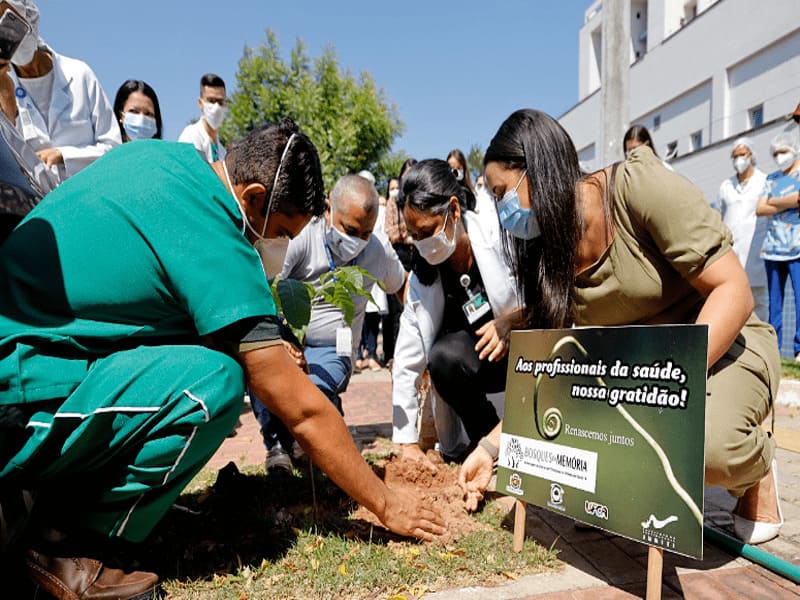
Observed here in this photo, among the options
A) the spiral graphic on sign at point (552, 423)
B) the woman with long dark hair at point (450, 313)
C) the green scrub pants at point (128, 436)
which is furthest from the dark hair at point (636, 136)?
the green scrub pants at point (128, 436)

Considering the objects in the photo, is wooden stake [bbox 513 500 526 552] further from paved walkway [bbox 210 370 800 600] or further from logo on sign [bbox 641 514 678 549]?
logo on sign [bbox 641 514 678 549]

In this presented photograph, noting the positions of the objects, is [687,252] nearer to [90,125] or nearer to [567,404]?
[567,404]

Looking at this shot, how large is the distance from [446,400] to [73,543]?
6.88 feet

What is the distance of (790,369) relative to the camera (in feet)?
20.3

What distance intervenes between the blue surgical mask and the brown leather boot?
2953mm

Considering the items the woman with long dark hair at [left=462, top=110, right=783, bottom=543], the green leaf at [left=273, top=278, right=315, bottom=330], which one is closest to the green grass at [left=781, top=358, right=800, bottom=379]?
the woman with long dark hair at [left=462, top=110, right=783, bottom=543]

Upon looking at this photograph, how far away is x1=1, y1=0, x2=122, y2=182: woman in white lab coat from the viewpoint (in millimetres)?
3137

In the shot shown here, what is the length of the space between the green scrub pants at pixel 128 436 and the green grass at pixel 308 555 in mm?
333

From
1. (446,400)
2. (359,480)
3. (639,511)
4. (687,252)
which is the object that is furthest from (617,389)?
(446,400)

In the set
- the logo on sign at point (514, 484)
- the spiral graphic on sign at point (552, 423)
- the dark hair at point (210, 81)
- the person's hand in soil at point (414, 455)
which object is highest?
the dark hair at point (210, 81)

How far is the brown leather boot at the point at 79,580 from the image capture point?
5.74 ft

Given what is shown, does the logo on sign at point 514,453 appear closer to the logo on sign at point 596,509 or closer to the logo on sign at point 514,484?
the logo on sign at point 514,484

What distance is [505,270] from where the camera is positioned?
3182mm

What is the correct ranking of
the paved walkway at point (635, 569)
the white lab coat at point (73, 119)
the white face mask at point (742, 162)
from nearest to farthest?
the paved walkway at point (635, 569) → the white lab coat at point (73, 119) → the white face mask at point (742, 162)
